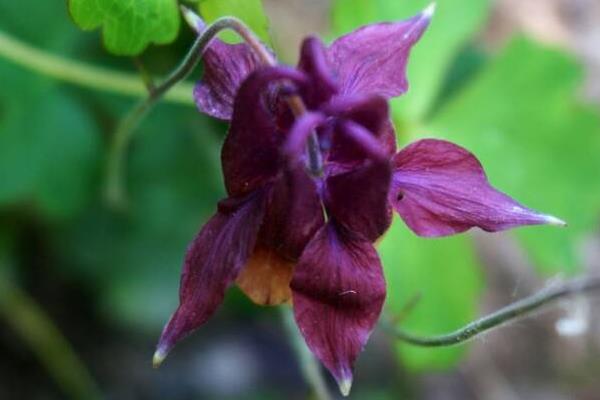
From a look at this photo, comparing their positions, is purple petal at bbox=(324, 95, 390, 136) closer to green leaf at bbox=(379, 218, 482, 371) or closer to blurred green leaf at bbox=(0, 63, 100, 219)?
green leaf at bbox=(379, 218, 482, 371)

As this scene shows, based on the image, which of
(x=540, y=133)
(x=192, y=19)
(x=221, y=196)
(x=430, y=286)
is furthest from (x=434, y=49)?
(x=192, y=19)

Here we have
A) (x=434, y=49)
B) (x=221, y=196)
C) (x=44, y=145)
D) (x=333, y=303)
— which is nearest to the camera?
(x=333, y=303)

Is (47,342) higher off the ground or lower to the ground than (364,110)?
lower

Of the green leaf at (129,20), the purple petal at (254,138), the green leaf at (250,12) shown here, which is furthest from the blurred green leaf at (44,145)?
the purple petal at (254,138)

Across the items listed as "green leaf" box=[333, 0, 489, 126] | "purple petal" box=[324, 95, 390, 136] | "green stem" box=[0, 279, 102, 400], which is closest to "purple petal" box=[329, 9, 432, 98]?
"purple petal" box=[324, 95, 390, 136]

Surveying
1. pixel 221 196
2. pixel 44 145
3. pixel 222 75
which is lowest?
pixel 221 196

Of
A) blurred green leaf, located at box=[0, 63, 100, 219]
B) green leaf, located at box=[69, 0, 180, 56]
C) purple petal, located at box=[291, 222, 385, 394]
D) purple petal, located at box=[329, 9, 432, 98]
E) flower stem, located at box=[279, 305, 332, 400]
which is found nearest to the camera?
purple petal, located at box=[291, 222, 385, 394]

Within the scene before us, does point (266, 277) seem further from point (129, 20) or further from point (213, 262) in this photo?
point (129, 20)
